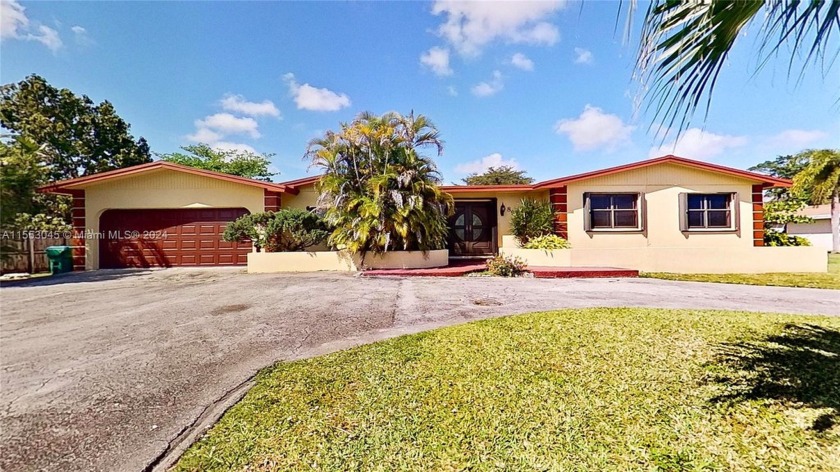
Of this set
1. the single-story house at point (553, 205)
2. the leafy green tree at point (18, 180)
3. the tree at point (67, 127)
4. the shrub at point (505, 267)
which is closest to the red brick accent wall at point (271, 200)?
the single-story house at point (553, 205)

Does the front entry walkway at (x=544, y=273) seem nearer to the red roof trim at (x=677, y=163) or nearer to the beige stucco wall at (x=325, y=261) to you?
the beige stucco wall at (x=325, y=261)

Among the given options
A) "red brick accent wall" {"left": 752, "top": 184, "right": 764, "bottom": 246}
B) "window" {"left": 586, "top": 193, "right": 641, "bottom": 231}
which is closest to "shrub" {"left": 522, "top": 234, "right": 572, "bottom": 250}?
"window" {"left": 586, "top": 193, "right": 641, "bottom": 231}

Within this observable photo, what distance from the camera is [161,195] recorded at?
38.8 ft

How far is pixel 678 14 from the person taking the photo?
192 cm

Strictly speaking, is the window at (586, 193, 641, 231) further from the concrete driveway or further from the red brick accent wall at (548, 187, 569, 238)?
the concrete driveway

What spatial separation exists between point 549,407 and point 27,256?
1756 centimetres

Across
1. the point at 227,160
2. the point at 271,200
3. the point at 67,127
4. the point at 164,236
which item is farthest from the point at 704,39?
the point at 227,160

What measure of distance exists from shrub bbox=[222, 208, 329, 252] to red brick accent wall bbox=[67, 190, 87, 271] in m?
5.95

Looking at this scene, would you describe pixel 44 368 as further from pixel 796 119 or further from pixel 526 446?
pixel 796 119

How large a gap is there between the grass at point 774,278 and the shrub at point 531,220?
324 cm

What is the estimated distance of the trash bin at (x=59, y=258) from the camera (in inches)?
451

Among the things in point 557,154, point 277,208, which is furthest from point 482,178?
point 277,208

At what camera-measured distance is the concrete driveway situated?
7.30ft

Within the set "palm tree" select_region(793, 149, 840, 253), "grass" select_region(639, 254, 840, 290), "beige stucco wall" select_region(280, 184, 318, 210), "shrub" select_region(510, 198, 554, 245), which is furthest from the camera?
"palm tree" select_region(793, 149, 840, 253)
